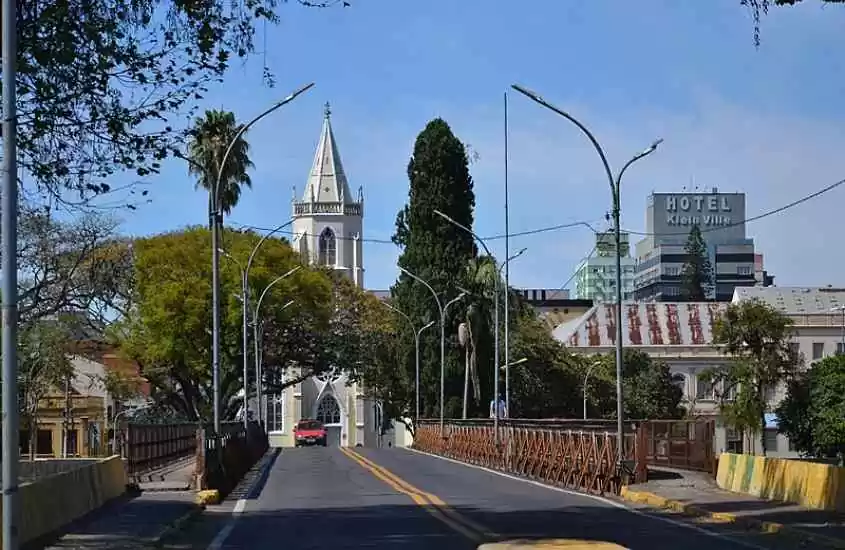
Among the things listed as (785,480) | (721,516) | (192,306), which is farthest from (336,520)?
(192,306)

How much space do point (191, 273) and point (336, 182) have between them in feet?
274

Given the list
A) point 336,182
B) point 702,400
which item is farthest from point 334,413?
point 702,400

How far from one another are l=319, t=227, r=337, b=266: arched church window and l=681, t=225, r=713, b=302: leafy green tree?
141 ft

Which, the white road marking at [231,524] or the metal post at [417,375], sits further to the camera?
the metal post at [417,375]

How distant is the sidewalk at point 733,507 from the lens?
20234 mm

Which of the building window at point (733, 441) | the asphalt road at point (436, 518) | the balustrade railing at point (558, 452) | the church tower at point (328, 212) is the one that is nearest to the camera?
the asphalt road at point (436, 518)

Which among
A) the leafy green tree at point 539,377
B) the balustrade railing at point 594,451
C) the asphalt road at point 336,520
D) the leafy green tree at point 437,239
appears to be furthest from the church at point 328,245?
the asphalt road at point 336,520

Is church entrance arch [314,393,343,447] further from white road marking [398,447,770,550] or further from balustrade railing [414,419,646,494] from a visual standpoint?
white road marking [398,447,770,550]

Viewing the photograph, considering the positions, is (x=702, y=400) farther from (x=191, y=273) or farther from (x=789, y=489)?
(x=789, y=489)

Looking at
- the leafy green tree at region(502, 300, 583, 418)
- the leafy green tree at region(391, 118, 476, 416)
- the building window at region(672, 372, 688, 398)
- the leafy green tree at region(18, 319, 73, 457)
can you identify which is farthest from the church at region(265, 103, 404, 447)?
the leafy green tree at region(18, 319, 73, 457)

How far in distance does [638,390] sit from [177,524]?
251ft

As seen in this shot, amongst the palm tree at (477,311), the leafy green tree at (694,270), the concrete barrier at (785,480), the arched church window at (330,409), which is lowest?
the arched church window at (330,409)

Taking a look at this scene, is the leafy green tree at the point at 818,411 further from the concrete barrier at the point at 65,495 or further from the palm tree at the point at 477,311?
the concrete barrier at the point at 65,495

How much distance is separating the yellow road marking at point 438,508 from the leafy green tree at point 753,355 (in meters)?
24.8
